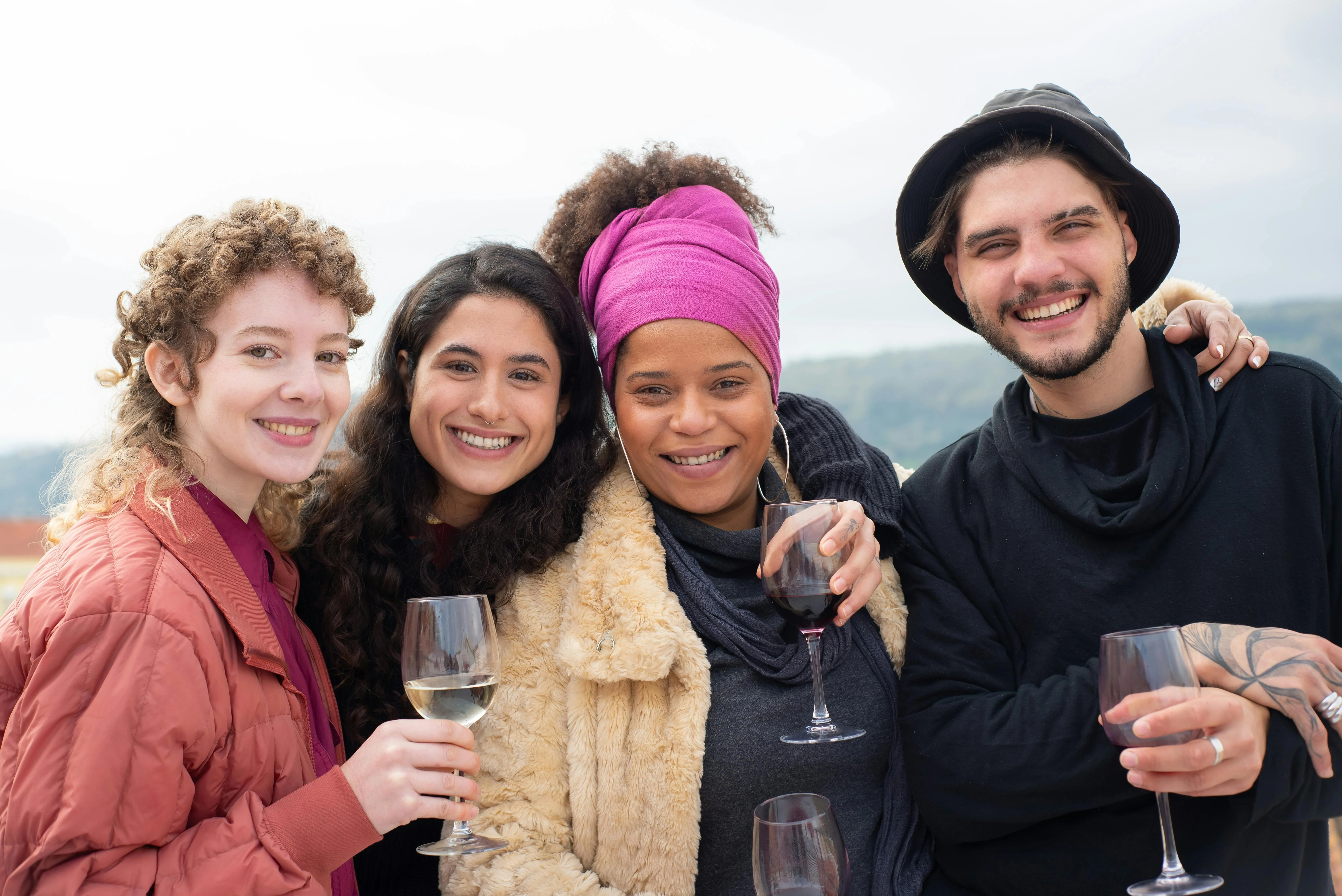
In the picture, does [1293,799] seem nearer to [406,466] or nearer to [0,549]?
[406,466]

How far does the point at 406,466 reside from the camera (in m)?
2.80

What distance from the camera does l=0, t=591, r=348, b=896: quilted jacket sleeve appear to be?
1.58 metres

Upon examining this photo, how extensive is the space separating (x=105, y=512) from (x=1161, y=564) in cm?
237

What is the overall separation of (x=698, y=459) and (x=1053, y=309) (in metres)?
1.02

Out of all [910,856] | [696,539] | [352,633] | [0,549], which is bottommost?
[910,856]

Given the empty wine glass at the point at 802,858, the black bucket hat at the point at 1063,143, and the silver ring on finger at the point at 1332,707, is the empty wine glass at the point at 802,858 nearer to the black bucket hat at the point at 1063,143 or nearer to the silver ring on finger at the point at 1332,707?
the silver ring on finger at the point at 1332,707

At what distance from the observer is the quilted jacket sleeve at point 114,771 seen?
5.19 ft

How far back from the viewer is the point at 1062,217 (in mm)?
2498

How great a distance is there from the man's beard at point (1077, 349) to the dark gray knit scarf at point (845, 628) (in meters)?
0.51

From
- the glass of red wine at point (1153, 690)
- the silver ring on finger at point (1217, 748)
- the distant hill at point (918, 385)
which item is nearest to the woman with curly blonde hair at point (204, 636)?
the glass of red wine at point (1153, 690)

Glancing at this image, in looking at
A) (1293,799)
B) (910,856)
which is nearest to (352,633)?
(910,856)

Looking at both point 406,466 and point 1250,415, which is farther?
point 406,466

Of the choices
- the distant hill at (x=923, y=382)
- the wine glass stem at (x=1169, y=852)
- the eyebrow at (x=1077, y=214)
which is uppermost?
the distant hill at (x=923, y=382)

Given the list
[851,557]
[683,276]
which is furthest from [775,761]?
[683,276]
